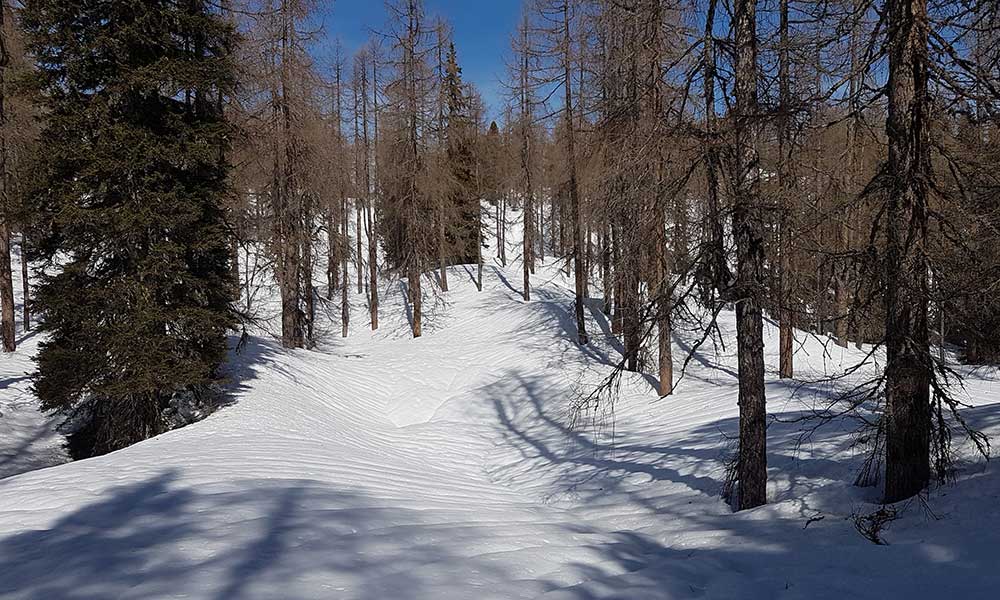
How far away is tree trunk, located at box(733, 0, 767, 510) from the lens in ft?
16.5

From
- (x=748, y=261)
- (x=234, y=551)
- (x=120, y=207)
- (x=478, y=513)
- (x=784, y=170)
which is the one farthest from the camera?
(x=120, y=207)

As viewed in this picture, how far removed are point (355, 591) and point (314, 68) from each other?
52.3 feet

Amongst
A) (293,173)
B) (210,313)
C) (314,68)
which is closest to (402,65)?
(314,68)

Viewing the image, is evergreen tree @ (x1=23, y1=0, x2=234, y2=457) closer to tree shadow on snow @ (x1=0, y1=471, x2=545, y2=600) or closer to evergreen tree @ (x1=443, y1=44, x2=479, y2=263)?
tree shadow on snow @ (x1=0, y1=471, x2=545, y2=600)

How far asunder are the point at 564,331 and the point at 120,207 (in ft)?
41.6

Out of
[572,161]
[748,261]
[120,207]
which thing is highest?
[572,161]

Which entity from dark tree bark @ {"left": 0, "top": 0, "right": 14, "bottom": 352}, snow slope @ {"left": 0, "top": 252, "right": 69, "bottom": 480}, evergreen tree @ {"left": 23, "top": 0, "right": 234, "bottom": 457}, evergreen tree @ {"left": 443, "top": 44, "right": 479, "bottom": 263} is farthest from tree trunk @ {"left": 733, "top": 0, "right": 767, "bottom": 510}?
evergreen tree @ {"left": 443, "top": 44, "right": 479, "bottom": 263}

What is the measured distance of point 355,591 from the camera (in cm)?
325

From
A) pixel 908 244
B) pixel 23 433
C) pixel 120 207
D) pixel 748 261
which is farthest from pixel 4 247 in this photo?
pixel 908 244

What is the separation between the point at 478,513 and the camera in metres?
5.78

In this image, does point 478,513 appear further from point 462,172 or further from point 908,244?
point 462,172

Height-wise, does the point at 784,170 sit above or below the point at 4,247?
below

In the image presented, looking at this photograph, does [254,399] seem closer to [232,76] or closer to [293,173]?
[232,76]

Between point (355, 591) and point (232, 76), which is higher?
point (232, 76)
